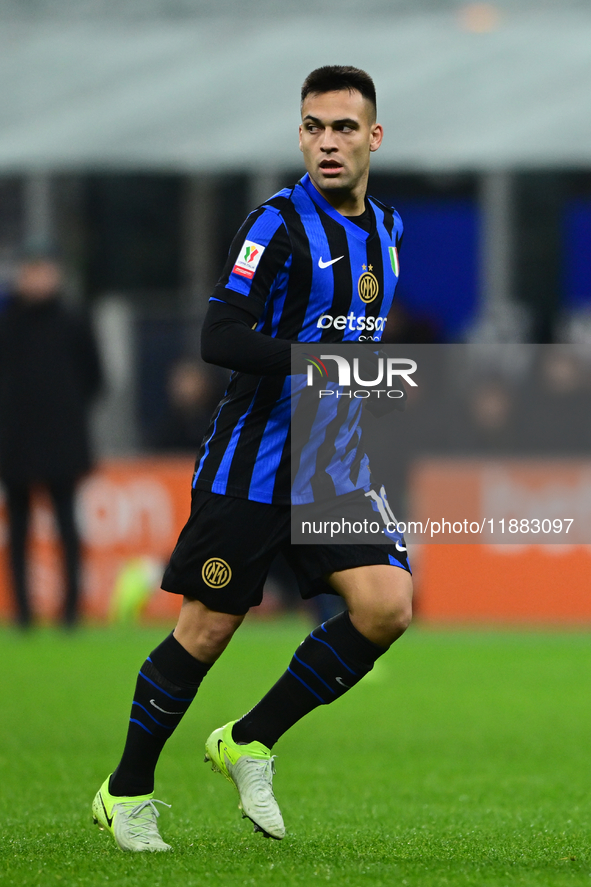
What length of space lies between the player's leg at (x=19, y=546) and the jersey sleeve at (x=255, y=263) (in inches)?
239

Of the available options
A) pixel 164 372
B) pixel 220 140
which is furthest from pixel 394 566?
pixel 220 140

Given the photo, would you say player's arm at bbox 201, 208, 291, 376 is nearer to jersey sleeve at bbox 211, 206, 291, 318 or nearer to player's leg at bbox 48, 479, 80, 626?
jersey sleeve at bbox 211, 206, 291, 318

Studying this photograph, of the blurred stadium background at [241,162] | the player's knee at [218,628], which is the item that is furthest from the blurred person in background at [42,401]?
the player's knee at [218,628]

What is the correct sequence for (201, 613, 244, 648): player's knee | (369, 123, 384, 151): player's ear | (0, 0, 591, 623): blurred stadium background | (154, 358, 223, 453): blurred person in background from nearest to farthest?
(201, 613, 244, 648): player's knee < (369, 123, 384, 151): player's ear < (154, 358, 223, 453): blurred person in background < (0, 0, 591, 623): blurred stadium background

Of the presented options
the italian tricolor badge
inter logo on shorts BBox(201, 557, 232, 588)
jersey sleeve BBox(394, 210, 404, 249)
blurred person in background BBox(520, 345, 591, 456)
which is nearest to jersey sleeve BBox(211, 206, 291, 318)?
the italian tricolor badge

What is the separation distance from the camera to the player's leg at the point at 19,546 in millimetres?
9594

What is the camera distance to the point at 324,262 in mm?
3920

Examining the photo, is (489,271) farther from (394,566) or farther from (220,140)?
(394,566)

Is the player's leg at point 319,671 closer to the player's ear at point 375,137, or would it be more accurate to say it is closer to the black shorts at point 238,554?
the black shorts at point 238,554

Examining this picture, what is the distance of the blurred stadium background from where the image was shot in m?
12.0

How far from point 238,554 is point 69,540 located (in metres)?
5.80

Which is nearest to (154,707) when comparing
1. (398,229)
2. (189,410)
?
(398,229)

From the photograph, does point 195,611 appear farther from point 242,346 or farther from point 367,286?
point 367,286

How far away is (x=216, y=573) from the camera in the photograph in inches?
153
